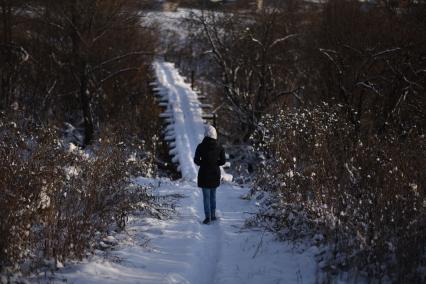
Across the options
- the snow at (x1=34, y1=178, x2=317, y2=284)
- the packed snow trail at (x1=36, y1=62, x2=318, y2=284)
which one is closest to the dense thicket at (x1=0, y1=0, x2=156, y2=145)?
the packed snow trail at (x1=36, y1=62, x2=318, y2=284)

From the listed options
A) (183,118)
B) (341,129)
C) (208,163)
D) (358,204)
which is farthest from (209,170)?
(183,118)

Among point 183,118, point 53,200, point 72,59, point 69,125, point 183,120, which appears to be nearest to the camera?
point 53,200

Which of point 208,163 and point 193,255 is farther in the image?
point 208,163

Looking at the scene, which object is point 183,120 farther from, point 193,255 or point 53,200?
point 53,200

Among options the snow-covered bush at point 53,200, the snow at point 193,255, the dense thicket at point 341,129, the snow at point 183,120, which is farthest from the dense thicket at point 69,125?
the dense thicket at point 341,129

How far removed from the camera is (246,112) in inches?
773

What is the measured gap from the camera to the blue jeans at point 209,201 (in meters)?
8.16

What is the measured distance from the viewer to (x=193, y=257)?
6289mm

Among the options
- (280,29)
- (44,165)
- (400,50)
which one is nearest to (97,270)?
(44,165)

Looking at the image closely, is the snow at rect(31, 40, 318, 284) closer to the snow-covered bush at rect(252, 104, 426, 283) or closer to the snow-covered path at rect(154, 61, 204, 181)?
the snow-covered bush at rect(252, 104, 426, 283)

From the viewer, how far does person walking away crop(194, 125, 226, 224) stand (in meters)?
8.20

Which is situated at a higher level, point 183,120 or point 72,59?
point 72,59

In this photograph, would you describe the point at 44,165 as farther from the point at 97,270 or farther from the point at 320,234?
the point at 320,234

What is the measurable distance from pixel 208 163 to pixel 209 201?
24.0 inches
